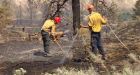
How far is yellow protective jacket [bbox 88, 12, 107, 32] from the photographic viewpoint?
50.4 ft

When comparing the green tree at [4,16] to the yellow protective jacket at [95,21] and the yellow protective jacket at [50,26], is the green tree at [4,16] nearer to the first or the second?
the yellow protective jacket at [50,26]

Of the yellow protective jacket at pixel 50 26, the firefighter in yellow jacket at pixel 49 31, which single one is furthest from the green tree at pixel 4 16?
the yellow protective jacket at pixel 50 26

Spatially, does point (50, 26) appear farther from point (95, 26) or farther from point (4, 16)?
point (4, 16)

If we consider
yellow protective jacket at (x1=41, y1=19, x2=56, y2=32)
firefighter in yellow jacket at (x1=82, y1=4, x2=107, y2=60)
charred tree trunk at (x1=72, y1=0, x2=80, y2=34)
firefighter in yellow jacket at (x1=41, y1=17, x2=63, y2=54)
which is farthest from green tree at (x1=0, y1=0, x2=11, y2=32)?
firefighter in yellow jacket at (x1=82, y1=4, x2=107, y2=60)

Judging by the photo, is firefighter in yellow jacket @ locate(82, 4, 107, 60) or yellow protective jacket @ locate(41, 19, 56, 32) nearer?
firefighter in yellow jacket @ locate(82, 4, 107, 60)

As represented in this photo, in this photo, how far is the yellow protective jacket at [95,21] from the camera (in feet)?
50.4

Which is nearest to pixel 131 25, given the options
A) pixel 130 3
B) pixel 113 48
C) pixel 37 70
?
pixel 113 48

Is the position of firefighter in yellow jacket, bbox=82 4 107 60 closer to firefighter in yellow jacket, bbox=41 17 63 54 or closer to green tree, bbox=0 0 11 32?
firefighter in yellow jacket, bbox=41 17 63 54

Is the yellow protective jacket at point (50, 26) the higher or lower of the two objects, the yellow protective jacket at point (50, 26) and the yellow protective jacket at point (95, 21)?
the lower

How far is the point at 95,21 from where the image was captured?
15.3 meters

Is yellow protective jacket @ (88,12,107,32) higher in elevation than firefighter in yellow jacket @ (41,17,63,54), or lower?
higher

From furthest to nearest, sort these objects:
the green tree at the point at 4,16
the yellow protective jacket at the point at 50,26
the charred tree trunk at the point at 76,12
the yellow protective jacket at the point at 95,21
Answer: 1. the green tree at the point at 4,16
2. the charred tree trunk at the point at 76,12
3. the yellow protective jacket at the point at 50,26
4. the yellow protective jacket at the point at 95,21

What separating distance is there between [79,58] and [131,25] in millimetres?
9694

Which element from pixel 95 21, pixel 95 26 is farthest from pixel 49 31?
pixel 95 21
